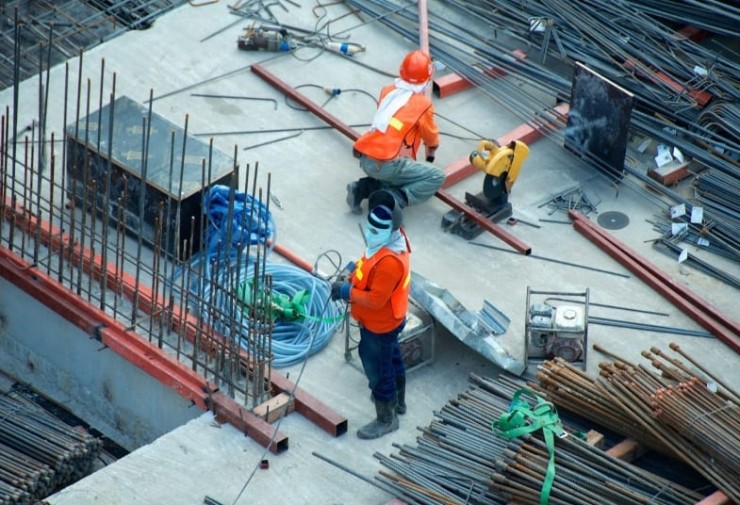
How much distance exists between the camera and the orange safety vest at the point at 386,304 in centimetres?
1525

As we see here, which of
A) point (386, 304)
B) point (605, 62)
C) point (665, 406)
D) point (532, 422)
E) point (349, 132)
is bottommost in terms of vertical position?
point (349, 132)

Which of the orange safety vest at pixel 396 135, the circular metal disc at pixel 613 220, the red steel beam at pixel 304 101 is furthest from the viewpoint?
the red steel beam at pixel 304 101

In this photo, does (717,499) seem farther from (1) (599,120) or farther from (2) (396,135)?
(1) (599,120)

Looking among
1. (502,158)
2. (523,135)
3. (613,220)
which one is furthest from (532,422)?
(523,135)

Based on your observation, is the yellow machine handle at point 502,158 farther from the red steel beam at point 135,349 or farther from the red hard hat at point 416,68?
the red steel beam at point 135,349

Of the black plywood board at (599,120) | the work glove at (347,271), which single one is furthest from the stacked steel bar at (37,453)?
the black plywood board at (599,120)

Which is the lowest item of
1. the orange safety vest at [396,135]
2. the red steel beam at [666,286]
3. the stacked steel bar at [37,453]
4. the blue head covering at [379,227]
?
the stacked steel bar at [37,453]

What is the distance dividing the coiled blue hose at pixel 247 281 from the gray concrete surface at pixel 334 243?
240 millimetres

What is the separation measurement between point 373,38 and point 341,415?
6457mm

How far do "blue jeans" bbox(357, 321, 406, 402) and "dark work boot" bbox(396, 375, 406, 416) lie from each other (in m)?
0.14

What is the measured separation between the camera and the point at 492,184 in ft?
59.9

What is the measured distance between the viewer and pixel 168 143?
58.9 feet

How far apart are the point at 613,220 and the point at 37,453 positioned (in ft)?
20.6

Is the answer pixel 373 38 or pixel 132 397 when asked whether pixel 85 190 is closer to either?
pixel 132 397
